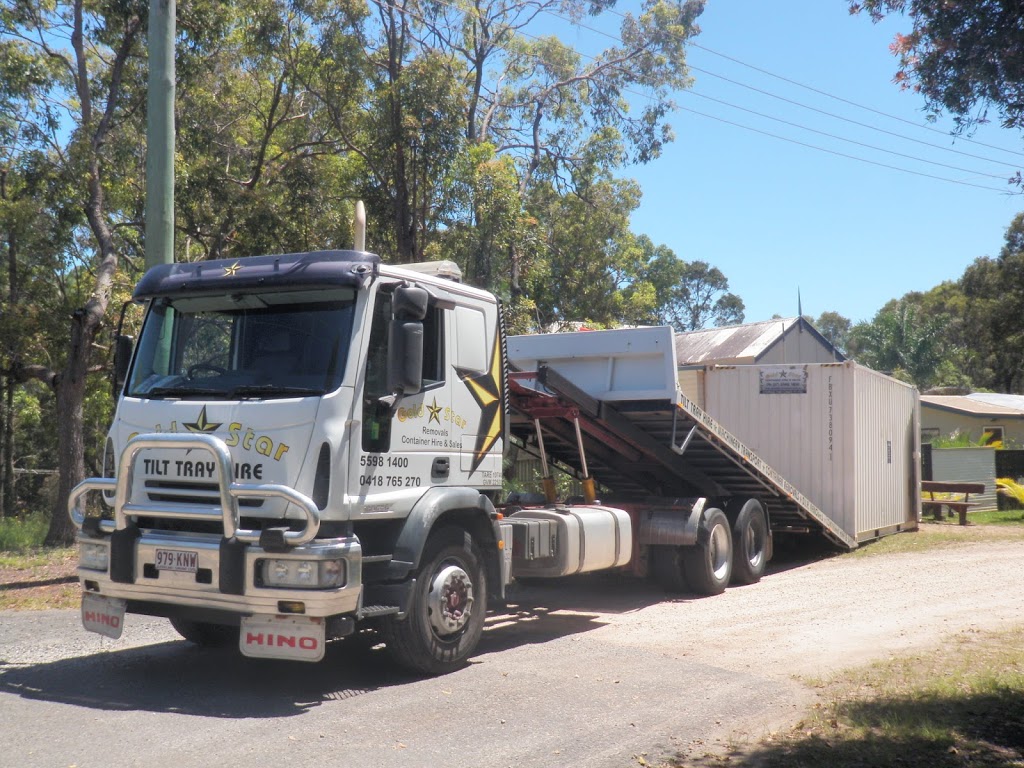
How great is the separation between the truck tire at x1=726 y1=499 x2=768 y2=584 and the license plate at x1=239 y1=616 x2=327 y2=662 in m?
6.94

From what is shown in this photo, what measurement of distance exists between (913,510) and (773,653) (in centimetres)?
1051

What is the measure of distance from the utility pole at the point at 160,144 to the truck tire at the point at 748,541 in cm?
711

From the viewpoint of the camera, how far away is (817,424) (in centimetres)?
1415

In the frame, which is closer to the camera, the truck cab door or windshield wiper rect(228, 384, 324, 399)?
Result: windshield wiper rect(228, 384, 324, 399)

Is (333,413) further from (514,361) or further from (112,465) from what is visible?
(514,361)

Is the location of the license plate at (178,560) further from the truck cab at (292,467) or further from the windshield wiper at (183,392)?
the windshield wiper at (183,392)

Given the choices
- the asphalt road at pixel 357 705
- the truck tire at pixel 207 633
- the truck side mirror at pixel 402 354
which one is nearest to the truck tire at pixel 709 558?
the asphalt road at pixel 357 705

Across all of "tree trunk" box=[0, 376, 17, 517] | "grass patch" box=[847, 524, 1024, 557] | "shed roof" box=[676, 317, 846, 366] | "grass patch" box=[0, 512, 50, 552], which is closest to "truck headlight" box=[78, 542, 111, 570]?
"grass patch" box=[0, 512, 50, 552]

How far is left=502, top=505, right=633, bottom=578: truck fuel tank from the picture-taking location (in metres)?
8.88

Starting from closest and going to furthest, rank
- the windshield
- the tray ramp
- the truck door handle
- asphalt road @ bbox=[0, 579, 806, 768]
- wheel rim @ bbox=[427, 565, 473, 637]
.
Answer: asphalt road @ bbox=[0, 579, 806, 768] → the windshield → wheel rim @ bbox=[427, 565, 473, 637] → the truck door handle → the tray ramp

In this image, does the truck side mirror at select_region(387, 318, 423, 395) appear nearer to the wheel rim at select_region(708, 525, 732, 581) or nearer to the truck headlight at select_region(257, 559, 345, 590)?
the truck headlight at select_region(257, 559, 345, 590)

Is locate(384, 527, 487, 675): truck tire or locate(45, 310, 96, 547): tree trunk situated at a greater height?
locate(45, 310, 96, 547): tree trunk

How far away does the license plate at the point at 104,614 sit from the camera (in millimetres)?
6832

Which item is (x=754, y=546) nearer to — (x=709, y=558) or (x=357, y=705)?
(x=709, y=558)
